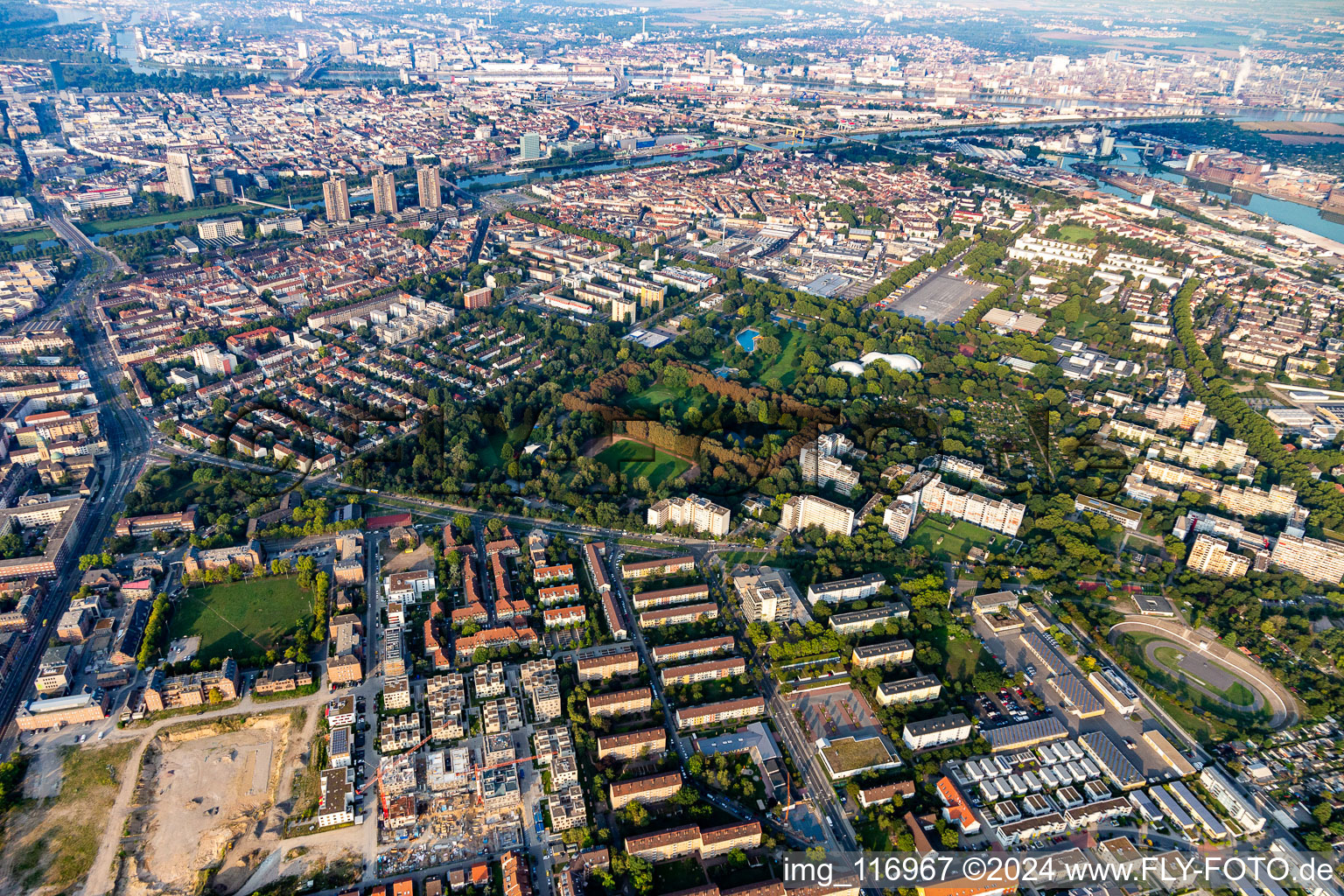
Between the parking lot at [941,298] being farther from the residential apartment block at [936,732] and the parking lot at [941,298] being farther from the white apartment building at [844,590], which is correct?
the residential apartment block at [936,732]

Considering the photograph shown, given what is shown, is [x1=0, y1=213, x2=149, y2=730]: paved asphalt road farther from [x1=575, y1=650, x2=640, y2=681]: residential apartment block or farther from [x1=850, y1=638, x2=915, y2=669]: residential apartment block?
[x1=850, y1=638, x2=915, y2=669]: residential apartment block

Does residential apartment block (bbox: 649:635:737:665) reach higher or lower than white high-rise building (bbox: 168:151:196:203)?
lower

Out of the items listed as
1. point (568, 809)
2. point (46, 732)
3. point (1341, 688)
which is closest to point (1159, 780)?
point (1341, 688)

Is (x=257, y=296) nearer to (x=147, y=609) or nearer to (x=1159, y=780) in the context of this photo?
(x=147, y=609)

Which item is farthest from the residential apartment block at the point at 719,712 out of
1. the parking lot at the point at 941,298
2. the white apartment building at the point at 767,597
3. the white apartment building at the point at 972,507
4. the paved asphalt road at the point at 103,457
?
the parking lot at the point at 941,298

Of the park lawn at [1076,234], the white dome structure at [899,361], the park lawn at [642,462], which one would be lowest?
the park lawn at [642,462]

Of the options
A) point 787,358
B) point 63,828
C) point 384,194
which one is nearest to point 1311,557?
point 787,358

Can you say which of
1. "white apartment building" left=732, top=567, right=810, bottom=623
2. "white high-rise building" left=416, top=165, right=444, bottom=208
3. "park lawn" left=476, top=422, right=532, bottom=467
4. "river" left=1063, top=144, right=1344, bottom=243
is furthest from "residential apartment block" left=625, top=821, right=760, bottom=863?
"river" left=1063, top=144, right=1344, bottom=243
